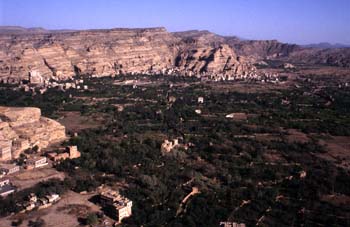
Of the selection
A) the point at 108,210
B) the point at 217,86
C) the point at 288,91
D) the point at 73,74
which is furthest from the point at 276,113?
the point at 73,74

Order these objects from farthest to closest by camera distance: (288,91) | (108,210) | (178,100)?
(288,91) < (178,100) < (108,210)

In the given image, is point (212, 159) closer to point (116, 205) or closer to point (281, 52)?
point (116, 205)

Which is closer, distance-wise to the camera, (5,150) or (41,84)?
(5,150)

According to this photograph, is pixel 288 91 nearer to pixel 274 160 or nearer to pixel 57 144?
pixel 274 160

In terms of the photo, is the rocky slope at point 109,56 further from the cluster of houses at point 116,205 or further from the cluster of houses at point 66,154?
the cluster of houses at point 116,205

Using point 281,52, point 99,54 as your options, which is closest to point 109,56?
point 99,54

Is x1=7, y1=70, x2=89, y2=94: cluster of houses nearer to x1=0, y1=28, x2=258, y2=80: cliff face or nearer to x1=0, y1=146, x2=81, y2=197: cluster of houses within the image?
x1=0, y1=28, x2=258, y2=80: cliff face

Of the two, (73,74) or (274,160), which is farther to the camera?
(73,74)
